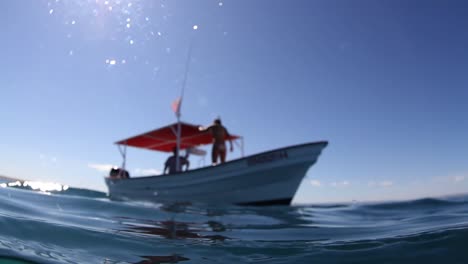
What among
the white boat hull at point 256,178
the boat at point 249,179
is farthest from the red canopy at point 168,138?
the white boat hull at point 256,178

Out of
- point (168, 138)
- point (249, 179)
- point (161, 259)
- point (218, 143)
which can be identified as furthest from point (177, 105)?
point (161, 259)

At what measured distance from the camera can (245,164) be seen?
29.7 ft

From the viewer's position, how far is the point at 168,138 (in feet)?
44.1

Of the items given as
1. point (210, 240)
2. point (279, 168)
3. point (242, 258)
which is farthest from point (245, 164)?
Answer: point (242, 258)

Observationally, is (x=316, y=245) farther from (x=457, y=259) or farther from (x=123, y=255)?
(x=123, y=255)

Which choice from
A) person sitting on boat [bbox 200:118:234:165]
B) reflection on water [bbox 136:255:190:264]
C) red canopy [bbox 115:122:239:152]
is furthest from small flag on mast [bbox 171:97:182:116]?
reflection on water [bbox 136:255:190:264]

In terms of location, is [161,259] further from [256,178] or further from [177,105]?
[177,105]

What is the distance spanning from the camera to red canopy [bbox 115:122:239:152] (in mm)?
12195

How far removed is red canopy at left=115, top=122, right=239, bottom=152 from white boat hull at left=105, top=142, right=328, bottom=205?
8.54ft

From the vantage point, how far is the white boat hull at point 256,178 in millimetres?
8977

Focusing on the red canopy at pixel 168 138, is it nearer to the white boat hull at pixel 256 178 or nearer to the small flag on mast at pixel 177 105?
the small flag on mast at pixel 177 105

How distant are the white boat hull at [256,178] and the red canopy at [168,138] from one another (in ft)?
8.54

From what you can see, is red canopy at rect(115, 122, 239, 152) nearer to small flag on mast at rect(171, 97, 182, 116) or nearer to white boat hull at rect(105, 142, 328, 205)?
small flag on mast at rect(171, 97, 182, 116)

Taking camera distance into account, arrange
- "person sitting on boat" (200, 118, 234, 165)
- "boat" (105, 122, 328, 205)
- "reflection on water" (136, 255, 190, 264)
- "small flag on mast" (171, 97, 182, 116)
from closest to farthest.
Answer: "reflection on water" (136, 255, 190, 264), "boat" (105, 122, 328, 205), "person sitting on boat" (200, 118, 234, 165), "small flag on mast" (171, 97, 182, 116)
